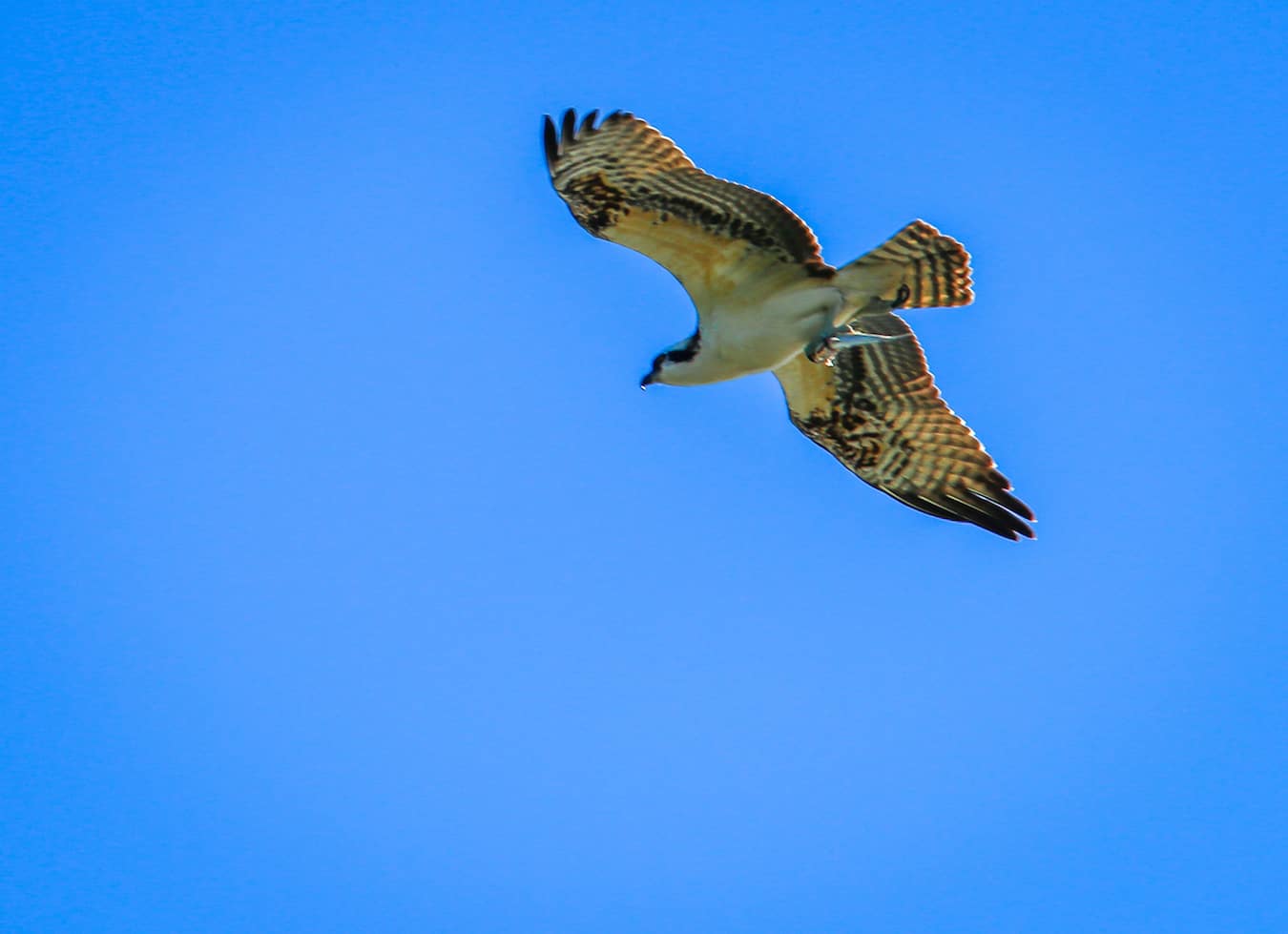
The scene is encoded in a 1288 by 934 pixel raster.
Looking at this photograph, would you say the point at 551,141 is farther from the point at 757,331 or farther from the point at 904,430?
the point at 904,430

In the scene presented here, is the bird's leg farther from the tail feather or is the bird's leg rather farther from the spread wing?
the spread wing

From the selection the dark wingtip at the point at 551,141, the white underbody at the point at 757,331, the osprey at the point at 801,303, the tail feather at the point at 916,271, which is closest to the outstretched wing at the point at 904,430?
the osprey at the point at 801,303

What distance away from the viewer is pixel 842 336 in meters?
8.54

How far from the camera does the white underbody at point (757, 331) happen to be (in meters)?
8.45

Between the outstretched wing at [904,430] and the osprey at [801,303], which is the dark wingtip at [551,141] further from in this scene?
the outstretched wing at [904,430]

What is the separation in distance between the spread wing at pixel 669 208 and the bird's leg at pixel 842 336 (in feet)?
1.10

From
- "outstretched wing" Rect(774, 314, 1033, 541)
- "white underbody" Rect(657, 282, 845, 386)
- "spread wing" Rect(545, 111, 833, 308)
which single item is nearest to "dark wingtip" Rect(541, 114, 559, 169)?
"spread wing" Rect(545, 111, 833, 308)

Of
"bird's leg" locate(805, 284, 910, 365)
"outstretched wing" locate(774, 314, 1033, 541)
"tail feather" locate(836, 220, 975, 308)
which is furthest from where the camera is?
"outstretched wing" locate(774, 314, 1033, 541)

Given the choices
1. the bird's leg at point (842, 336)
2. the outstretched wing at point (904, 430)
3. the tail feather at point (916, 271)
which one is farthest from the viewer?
the outstretched wing at point (904, 430)

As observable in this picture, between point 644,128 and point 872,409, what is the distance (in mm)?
2655

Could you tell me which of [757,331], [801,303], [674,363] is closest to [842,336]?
[801,303]

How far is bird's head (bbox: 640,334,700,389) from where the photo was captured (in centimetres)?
888

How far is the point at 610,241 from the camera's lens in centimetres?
852

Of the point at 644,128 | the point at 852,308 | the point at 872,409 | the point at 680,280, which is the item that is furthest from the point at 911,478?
the point at 644,128
